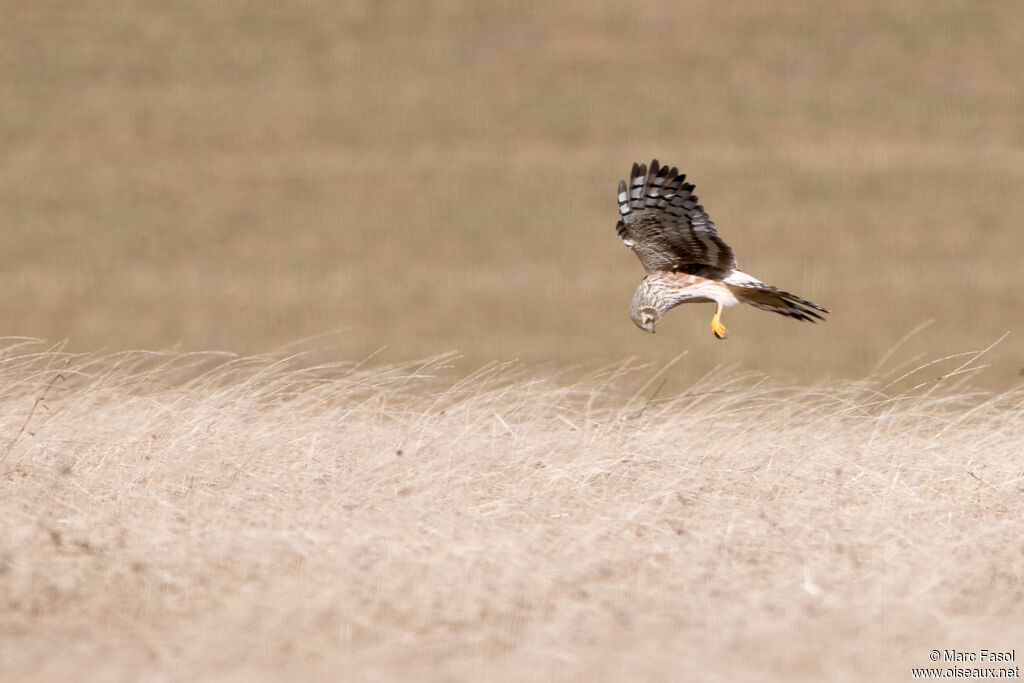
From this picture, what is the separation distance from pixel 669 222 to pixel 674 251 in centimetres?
24

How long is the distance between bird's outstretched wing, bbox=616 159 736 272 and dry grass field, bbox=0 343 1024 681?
3.10ft

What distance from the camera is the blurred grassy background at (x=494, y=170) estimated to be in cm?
2208

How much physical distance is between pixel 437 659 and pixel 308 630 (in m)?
0.57

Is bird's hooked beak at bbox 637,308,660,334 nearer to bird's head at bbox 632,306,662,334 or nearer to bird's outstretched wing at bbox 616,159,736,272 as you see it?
bird's head at bbox 632,306,662,334

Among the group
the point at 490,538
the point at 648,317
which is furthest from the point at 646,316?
the point at 490,538

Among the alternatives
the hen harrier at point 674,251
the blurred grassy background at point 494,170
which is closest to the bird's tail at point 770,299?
the hen harrier at point 674,251

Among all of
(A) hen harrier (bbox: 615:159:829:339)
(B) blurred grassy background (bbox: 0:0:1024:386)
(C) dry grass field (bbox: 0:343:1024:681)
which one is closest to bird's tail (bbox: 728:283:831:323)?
(A) hen harrier (bbox: 615:159:829:339)

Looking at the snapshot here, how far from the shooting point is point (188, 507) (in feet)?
21.5

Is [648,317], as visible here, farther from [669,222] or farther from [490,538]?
[490,538]

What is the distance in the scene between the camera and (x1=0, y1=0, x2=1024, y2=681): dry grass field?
216 inches

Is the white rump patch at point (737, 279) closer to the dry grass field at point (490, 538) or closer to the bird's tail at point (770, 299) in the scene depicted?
the bird's tail at point (770, 299)

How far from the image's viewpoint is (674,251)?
812 cm

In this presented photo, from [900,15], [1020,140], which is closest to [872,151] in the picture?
[1020,140]

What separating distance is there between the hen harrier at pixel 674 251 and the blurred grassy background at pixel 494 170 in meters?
11.8
